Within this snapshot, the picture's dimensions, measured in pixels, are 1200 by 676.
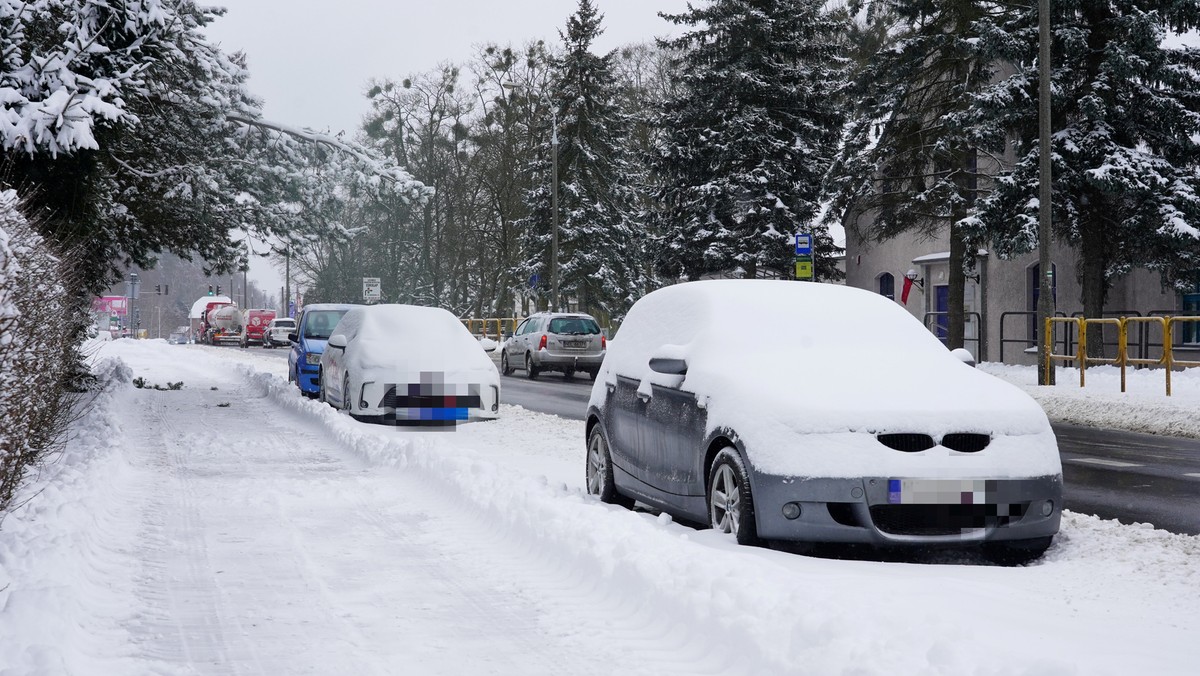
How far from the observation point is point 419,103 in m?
59.8

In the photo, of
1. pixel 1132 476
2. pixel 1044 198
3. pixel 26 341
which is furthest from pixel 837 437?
pixel 1044 198

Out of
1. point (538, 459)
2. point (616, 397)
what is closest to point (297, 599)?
point (616, 397)

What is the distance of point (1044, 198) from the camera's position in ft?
68.9

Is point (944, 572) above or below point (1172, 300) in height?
below

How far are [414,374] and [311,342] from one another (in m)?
5.87

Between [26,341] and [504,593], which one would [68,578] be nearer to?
[26,341]

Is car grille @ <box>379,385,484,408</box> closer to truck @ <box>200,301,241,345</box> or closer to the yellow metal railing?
the yellow metal railing

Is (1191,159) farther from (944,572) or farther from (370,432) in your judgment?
(944,572)

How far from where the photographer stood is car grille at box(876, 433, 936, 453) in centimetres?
635

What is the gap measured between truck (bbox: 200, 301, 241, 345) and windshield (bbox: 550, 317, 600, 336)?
51995 millimetres

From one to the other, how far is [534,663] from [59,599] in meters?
2.19

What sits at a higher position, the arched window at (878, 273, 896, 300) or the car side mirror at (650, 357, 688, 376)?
the arched window at (878, 273, 896, 300)

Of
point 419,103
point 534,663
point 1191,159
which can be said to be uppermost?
point 419,103

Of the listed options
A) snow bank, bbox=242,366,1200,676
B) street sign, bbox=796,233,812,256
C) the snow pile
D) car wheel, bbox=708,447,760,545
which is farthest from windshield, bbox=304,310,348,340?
car wheel, bbox=708,447,760,545
